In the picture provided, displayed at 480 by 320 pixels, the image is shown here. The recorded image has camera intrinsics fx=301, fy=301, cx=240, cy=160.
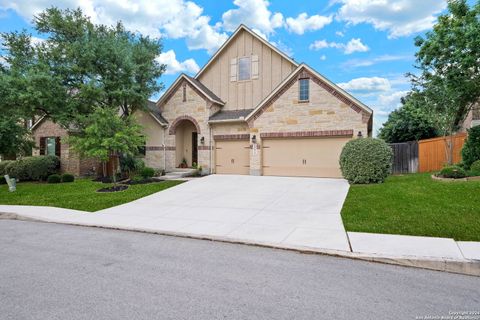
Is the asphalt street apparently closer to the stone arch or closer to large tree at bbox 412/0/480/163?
large tree at bbox 412/0/480/163

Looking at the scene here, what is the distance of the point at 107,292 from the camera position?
3975mm

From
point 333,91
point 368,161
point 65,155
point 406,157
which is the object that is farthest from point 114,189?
point 406,157

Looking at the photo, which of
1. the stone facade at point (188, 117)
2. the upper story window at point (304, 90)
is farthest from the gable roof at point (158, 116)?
the upper story window at point (304, 90)

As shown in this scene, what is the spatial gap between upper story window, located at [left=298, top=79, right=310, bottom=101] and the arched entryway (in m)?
7.74

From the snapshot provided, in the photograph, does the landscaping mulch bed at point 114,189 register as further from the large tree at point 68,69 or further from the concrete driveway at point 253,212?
the large tree at point 68,69

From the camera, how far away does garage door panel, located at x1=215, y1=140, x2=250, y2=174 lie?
60.5ft

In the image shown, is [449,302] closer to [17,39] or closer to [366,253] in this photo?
[366,253]

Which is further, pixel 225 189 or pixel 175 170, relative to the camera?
pixel 175 170

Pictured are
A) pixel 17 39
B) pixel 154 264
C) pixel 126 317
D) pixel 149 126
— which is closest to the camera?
pixel 126 317

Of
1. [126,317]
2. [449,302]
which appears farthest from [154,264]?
[449,302]

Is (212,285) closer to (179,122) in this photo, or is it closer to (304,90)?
(304,90)

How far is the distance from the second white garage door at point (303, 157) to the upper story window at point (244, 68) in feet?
17.4

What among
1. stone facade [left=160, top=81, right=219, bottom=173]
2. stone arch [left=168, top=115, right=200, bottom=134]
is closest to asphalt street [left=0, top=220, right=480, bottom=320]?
stone facade [left=160, top=81, right=219, bottom=173]

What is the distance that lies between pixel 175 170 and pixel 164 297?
16572 mm
